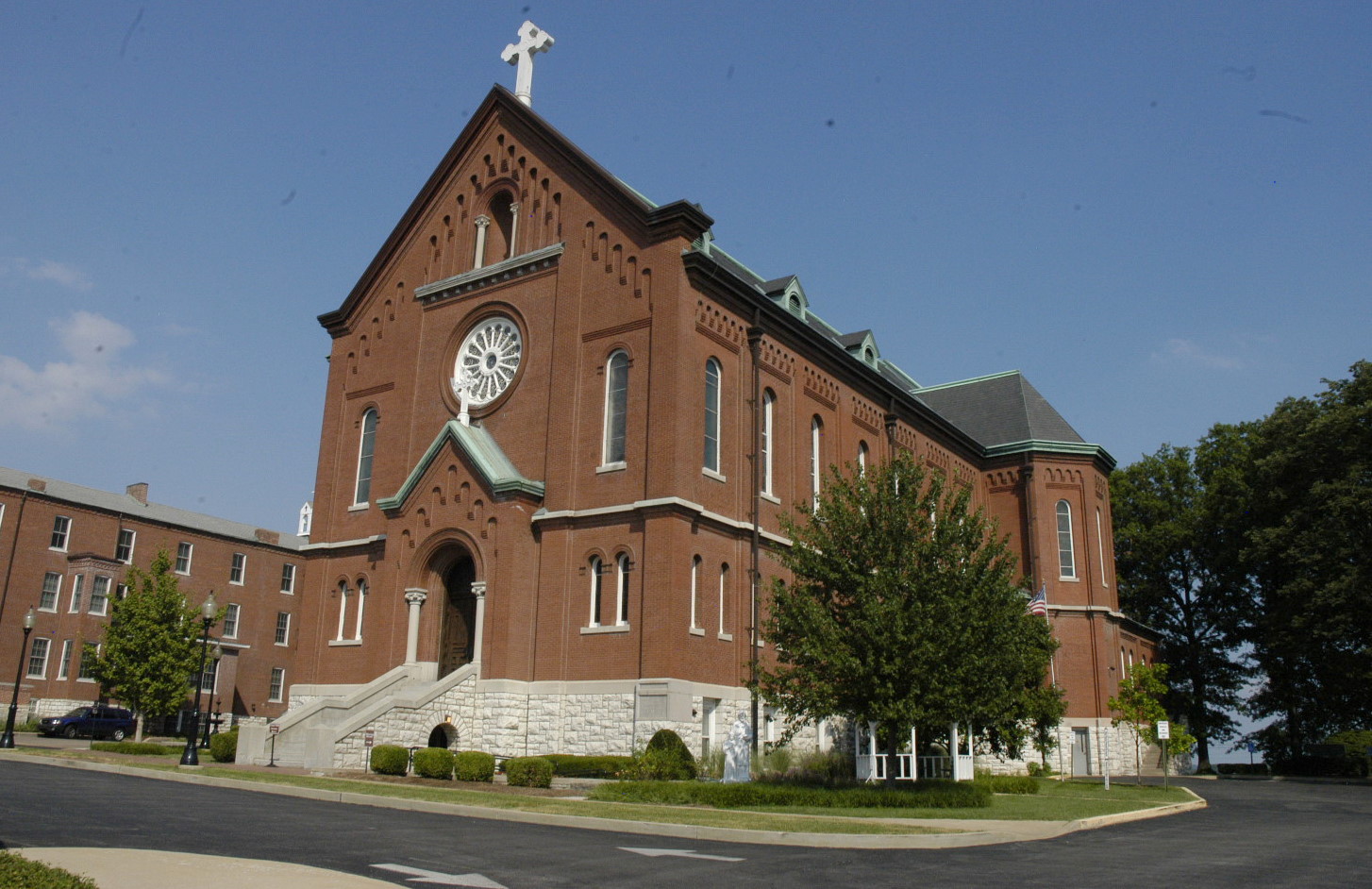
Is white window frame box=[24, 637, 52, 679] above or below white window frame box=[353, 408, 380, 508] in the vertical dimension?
below

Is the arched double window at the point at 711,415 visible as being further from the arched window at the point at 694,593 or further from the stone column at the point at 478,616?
the stone column at the point at 478,616

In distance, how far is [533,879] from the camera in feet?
32.5

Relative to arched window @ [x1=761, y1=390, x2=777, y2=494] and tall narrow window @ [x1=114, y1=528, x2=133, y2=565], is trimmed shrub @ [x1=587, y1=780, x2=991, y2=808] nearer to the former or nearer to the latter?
arched window @ [x1=761, y1=390, x2=777, y2=494]

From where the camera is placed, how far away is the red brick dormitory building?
2666 cm

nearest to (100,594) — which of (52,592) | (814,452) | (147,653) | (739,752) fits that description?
(52,592)

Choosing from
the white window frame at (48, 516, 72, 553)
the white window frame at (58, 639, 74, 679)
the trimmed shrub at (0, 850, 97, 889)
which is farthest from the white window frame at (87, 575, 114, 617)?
the trimmed shrub at (0, 850, 97, 889)

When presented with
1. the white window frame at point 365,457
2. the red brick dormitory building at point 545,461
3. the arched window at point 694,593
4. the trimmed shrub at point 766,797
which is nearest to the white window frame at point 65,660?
the red brick dormitory building at point 545,461

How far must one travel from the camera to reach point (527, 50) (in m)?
34.4

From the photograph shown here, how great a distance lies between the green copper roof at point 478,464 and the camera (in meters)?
28.4

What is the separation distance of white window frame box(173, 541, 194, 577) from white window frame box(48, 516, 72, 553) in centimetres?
592

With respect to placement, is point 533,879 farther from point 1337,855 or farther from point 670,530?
point 670,530

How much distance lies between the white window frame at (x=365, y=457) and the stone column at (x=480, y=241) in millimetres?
6027

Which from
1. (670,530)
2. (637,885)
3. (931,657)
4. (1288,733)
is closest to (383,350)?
(670,530)

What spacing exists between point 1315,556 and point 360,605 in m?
39.6
